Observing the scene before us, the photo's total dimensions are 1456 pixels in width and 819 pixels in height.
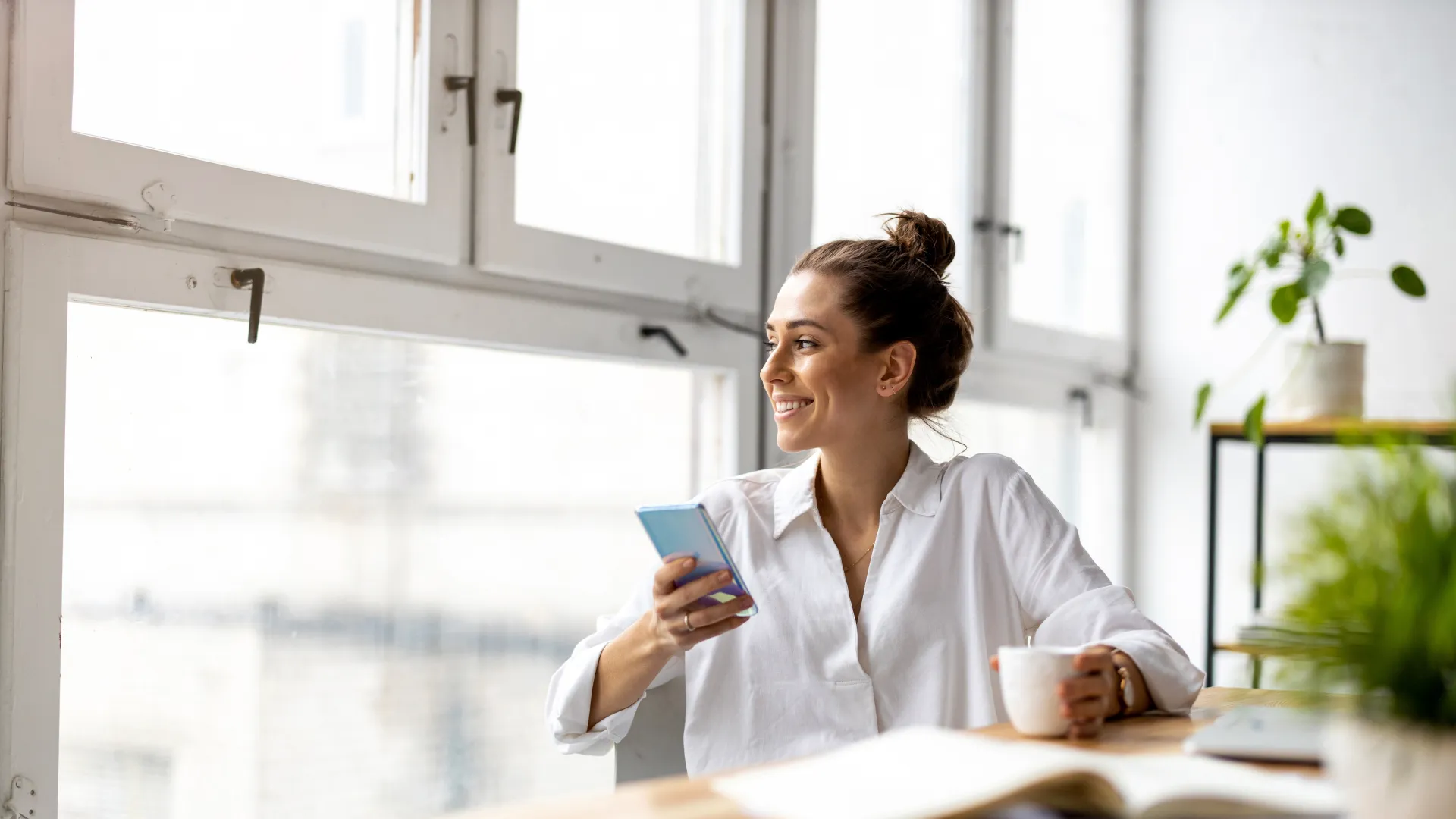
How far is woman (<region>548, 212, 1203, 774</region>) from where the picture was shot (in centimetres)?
143

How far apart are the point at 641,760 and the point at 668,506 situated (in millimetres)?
459

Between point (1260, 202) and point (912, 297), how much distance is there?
1.91 m

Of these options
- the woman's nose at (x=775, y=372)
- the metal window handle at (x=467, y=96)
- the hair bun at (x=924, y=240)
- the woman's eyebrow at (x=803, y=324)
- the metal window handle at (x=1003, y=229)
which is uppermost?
the metal window handle at (x=1003, y=229)

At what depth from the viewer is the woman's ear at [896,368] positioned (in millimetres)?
1718

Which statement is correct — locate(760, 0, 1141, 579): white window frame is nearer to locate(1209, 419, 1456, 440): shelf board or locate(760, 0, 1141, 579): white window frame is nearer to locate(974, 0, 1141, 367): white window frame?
locate(974, 0, 1141, 367): white window frame

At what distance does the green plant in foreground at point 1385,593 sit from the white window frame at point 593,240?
129cm

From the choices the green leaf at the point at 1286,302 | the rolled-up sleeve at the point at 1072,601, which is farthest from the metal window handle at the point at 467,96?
the green leaf at the point at 1286,302

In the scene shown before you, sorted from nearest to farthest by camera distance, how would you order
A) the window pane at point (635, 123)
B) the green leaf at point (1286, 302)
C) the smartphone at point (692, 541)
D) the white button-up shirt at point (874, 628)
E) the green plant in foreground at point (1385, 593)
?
the green plant in foreground at point (1385, 593), the smartphone at point (692, 541), the white button-up shirt at point (874, 628), the window pane at point (635, 123), the green leaf at point (1286, 302)

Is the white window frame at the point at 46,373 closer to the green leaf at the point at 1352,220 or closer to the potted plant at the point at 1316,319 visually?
the potted plant at the point at 1316,319

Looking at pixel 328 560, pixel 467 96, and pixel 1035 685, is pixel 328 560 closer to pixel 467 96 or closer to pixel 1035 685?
pixel 467 96

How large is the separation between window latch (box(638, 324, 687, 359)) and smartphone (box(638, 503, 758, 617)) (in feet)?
2.57

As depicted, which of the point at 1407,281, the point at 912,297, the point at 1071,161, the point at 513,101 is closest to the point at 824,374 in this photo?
the point at 912,297

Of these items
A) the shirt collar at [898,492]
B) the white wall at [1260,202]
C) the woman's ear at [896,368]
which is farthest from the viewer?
the white wall at [1260,202]

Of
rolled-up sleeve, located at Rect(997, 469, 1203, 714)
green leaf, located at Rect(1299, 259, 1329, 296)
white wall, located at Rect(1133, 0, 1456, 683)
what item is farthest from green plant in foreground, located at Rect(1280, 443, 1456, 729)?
white wall, located at Rect(1133, 0, 1456, 683)
